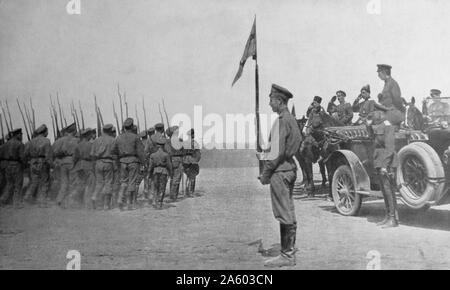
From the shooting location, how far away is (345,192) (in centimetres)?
723

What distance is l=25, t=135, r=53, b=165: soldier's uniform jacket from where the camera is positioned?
28.4ft

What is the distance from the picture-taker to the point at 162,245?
5.84 meters

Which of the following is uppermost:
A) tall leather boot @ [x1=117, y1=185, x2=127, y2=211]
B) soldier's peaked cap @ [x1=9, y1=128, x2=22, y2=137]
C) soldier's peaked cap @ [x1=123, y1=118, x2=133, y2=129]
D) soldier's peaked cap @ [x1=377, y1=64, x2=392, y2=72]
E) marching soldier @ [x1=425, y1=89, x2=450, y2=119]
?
soldier's peaked cap @ [x1=377, y1=64, x2=392, y2=72]

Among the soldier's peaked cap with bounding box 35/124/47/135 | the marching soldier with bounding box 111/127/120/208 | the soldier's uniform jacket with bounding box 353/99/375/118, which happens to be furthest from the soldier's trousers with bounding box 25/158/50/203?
the soldier's uniform jacket with bounding box 353/99/375/118

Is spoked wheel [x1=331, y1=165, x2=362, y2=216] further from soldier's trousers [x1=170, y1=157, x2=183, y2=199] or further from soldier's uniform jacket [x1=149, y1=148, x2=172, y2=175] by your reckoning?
soldier's trousers [x1=170, y1=157, x2=183, y2=199]

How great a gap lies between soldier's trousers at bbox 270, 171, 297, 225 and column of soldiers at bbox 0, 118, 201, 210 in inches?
147

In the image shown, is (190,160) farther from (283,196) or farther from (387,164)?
(283,196)

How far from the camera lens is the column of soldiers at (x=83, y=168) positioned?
27.7 feet

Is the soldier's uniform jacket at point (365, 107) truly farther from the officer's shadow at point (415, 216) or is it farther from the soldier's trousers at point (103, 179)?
the soldier's trousers at point (103, 179)
